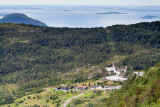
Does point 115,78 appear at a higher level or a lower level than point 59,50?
lower

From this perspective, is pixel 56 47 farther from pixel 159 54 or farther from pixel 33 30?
pixel 159 54

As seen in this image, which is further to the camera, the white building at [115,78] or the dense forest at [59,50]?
the dense forest at [59,50]

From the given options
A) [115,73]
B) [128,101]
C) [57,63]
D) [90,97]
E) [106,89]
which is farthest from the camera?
[57,63]

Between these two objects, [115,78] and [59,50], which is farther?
[59,50]

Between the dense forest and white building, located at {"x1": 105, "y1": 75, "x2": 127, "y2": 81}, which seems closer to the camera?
white building, located at {"x1": 105, "y1": 75, "x2": 127, "y2": 81}

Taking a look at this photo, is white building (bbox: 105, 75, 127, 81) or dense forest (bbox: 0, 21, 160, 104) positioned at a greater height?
dense forest (bbox: 0, 21, 160, 104)

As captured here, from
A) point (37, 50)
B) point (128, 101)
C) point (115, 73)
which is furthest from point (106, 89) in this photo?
point (37, 50)

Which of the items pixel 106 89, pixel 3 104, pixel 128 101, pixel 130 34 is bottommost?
pixel 3 104

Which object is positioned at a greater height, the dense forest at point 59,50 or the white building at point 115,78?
the dense forest at point 59,50
